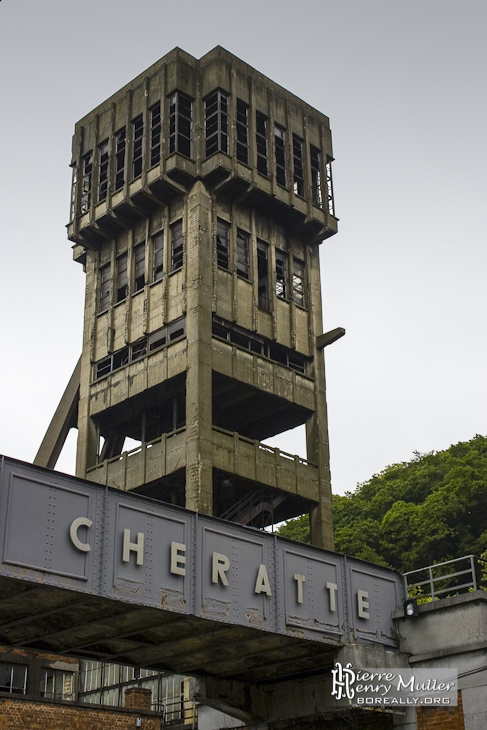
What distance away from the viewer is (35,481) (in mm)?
18984

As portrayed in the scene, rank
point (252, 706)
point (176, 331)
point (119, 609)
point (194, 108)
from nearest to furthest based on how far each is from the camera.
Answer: point (119, 609), point (252, 706), point (176, 331), point (194, 108)

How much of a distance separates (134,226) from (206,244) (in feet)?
16.9

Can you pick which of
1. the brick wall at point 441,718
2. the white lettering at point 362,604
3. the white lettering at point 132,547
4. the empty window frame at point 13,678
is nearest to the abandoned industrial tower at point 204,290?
the empty window frame at point 13,678

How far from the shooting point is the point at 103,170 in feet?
155

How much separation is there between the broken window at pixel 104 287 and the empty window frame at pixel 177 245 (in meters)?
4.31

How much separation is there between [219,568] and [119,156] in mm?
29228

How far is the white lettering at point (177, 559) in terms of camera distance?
20.8 meters

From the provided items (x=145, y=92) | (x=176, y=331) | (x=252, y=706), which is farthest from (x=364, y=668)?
(x=145, y=92)

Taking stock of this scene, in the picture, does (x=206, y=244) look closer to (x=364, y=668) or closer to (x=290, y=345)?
(x=290, y=345)

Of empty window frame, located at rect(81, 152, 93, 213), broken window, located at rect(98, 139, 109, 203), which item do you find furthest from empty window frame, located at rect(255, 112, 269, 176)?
empty window frame, located at rect(81, 152, 93, 213)

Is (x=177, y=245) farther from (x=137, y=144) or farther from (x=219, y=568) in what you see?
(x=219, y=568)

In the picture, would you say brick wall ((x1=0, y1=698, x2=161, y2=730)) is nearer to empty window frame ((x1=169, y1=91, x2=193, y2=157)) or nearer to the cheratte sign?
the cheratte sign

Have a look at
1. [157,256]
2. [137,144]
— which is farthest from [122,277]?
[137,144]

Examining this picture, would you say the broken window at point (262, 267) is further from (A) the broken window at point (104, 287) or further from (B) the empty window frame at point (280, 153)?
(A) the broken window at point (104, 287)
